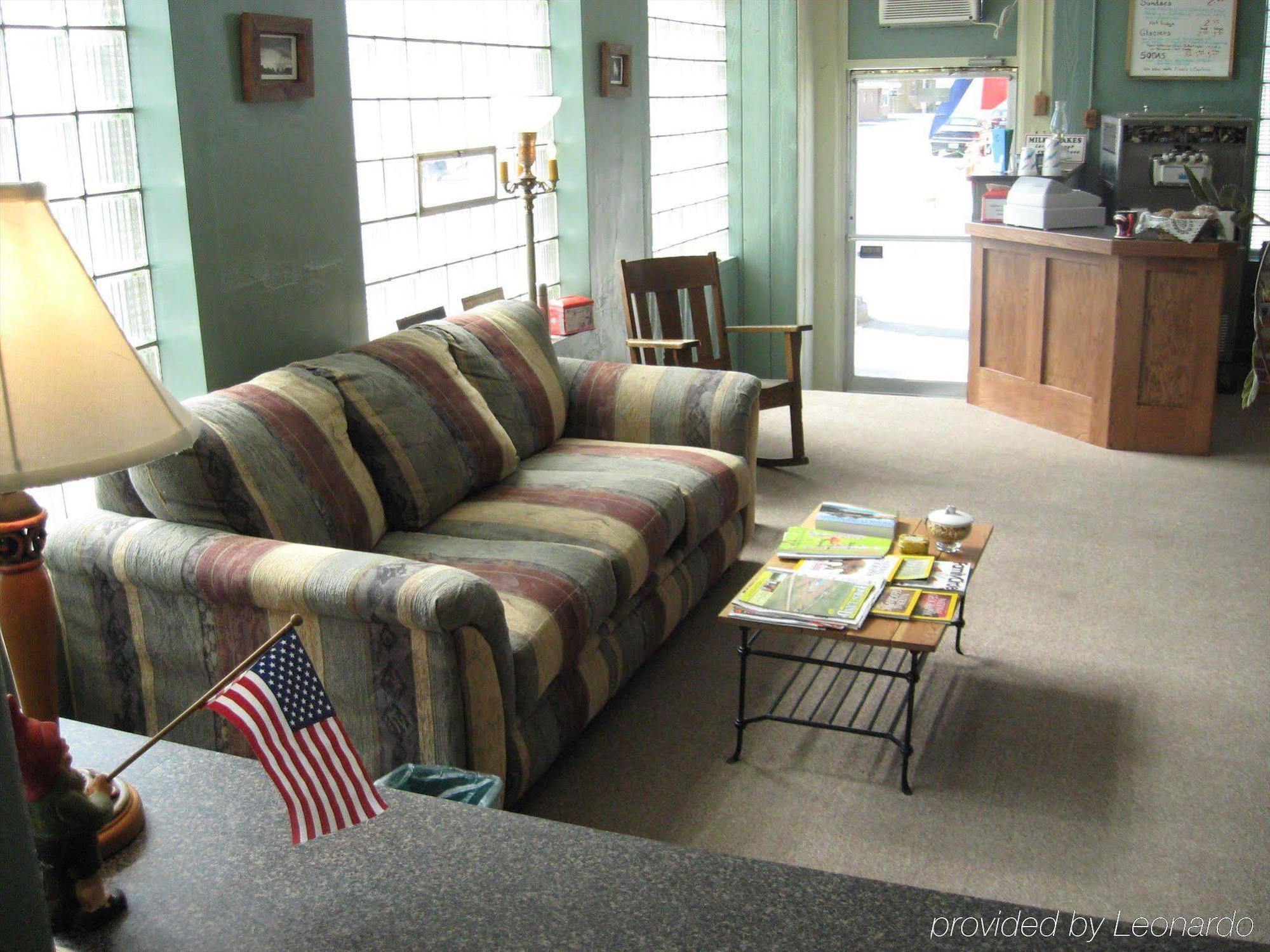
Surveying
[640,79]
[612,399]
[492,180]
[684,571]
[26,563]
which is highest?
[640,79]

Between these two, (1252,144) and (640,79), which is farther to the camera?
(1252,144)

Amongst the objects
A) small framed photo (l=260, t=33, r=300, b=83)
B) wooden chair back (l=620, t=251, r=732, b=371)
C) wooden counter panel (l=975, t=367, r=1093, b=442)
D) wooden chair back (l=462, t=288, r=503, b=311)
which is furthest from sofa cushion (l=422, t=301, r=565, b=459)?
wooden counter panel (l=975, t=367, r=1093, b=442)

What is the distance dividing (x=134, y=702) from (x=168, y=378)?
900mm

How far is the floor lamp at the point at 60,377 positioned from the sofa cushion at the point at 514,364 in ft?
8.28

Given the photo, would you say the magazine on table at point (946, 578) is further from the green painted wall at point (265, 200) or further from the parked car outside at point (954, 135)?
the parked car outside at point (954, 135)

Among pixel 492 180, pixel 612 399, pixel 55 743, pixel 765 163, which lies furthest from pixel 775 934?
pixel 765 163

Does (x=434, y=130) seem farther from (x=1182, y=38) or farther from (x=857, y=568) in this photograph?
(x=1182, y=38)

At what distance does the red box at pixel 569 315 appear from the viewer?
16.3ft

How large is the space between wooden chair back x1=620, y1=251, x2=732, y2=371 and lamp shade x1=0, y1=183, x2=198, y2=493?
3.89 meters

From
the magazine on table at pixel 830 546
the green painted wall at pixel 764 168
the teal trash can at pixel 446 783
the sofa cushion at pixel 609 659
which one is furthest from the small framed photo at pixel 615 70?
the teal trash can at pixel 446 783

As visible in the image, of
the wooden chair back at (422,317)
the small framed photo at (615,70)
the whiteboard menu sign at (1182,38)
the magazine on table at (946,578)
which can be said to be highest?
the whiteboard menu sign at (1182,38)

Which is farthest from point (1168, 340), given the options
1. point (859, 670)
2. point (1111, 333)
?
point (859, 670)

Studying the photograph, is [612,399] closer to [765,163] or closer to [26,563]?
[26,563]

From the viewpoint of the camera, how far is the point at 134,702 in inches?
107
